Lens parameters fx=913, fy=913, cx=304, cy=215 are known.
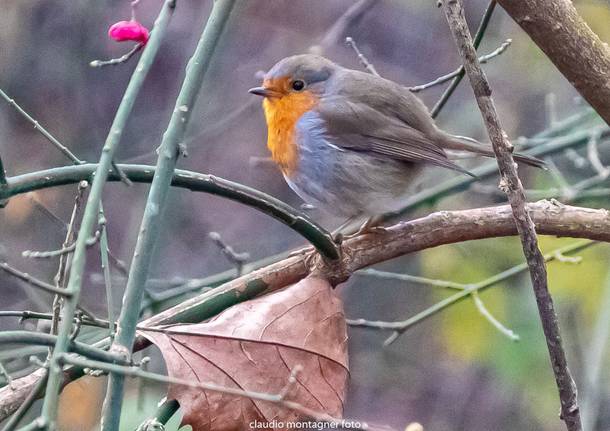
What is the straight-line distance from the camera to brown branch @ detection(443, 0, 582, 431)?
4.27ft

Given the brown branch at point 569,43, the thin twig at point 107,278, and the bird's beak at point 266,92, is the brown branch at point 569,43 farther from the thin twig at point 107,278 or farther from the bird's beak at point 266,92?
the bird's beak at point 266,92

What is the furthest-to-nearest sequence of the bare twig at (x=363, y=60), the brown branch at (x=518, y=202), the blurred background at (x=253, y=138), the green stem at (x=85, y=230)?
the blurred background at (x=253, y=138)
the bare twig at (x=363, y=60)
the brown branch at (x=518, y=202)
the green stem at (x=85, y=230)

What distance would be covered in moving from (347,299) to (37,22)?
2316 mm

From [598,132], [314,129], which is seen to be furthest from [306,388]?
[598,132]

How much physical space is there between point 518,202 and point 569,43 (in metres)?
0.42

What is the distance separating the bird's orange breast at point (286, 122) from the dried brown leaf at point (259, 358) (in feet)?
4.17

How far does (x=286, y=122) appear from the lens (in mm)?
3012

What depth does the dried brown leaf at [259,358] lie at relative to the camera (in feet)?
4.91

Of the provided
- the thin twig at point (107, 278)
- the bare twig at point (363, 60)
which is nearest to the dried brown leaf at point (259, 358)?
the thin twig at point (107, 278)

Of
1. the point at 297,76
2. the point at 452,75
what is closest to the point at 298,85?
the point at 297,76

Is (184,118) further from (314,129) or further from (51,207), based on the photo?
(51,207)

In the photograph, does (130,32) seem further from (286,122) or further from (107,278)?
(286,122)

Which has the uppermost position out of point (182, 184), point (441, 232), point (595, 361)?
point (595, 361)

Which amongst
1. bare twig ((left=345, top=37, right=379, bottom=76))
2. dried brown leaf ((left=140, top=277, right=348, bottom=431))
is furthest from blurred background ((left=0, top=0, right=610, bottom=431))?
dried brown leaf ((left=140, top=277, right=348, bottom=431))
